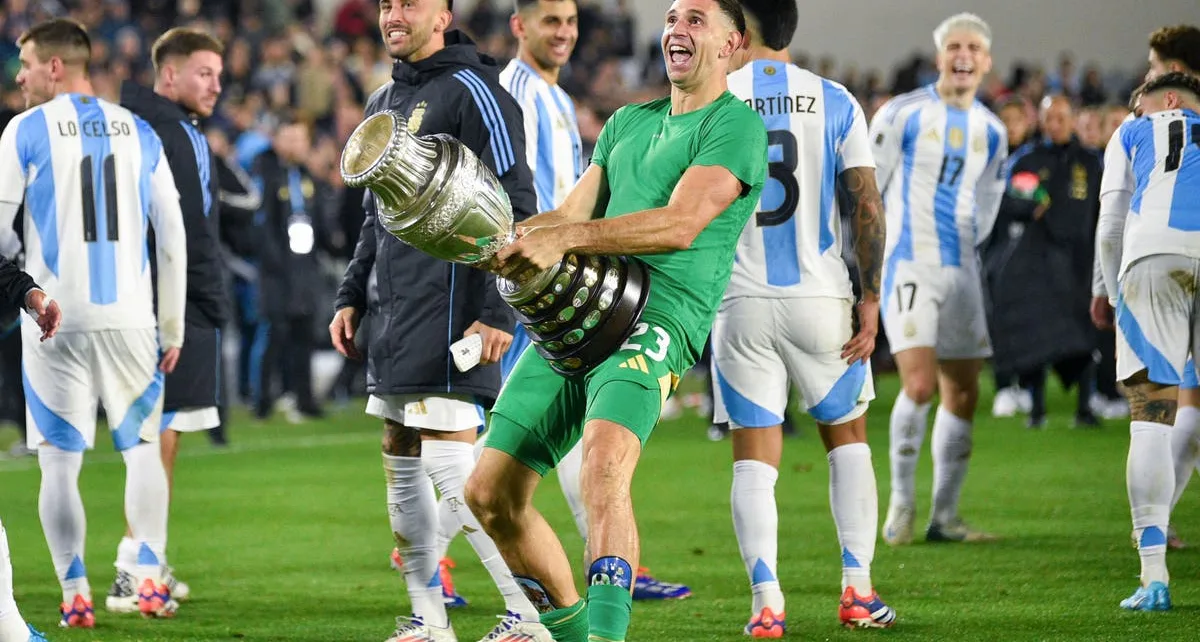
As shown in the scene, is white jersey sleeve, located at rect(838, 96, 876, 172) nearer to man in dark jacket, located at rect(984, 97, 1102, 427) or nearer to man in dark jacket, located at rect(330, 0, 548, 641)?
man in dark jacket, located at rect(330, 0, 548, 641)

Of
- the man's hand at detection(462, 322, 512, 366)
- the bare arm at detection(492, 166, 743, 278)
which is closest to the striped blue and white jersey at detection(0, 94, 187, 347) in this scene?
the man's hand at detection(462, 322, 512, 366)

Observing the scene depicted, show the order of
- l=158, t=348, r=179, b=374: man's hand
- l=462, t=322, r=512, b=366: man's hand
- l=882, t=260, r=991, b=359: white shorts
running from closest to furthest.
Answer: l=462, t=322, r=512, b=366: man's hand, l=158, t=348, r=179, b=374: man's hand, l=882, t=260, r=991, b=359: white shorts

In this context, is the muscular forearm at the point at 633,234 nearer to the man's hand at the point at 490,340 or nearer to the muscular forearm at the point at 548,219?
the muscular forearm at the point at 548,219

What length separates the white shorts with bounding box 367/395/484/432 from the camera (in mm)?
5574

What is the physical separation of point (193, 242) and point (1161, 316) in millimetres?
4035

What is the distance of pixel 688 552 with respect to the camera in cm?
780

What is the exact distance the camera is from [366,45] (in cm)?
2167

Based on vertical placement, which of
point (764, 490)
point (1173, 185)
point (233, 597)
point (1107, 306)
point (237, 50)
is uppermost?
point (237, 50)

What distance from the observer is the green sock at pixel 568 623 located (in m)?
4.79

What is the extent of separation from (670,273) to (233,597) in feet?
9.94

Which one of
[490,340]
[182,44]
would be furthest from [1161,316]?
[182,44]

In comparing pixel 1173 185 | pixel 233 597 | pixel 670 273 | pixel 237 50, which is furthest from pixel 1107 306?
pixel 237 50

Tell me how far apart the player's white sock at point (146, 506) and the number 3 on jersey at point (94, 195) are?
2.87 feet

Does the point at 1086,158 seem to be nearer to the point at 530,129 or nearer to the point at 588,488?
the point at 530,129
